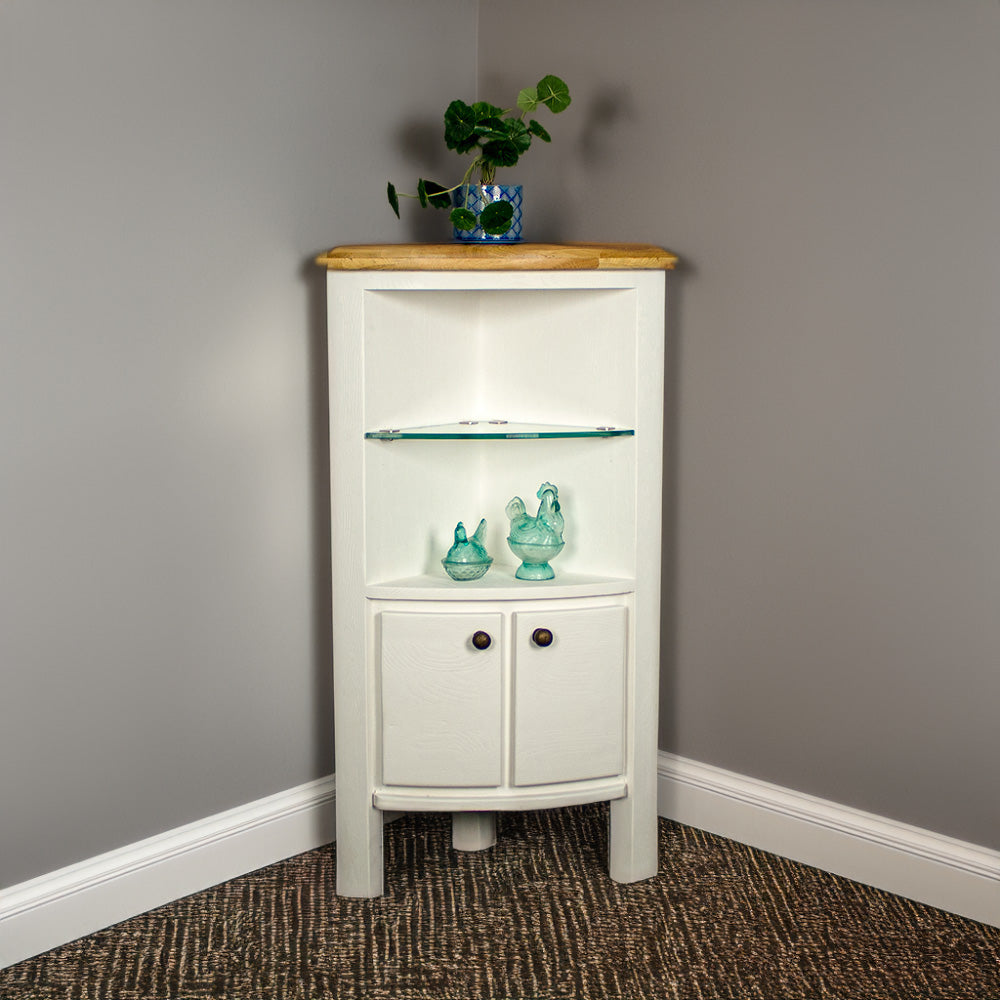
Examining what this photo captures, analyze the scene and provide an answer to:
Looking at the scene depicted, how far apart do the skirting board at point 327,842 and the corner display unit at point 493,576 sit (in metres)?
0.24

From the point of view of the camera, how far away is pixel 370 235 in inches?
101

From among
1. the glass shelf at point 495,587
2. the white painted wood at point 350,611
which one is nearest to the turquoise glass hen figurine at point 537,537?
the glass shelf at point 495,587

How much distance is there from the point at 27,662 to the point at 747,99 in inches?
71.2

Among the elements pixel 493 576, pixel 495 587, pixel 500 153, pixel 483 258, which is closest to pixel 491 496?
pixel 493 576

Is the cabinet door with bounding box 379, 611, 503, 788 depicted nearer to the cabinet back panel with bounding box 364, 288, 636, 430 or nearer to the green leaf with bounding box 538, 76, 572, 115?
the cabinet back panel with bounding box 364, 288, 636, 430

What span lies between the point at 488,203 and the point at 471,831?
136cm

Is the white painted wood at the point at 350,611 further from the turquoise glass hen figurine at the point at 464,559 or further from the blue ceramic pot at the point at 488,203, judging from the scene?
the blue ceramic pot at the point at 488,203

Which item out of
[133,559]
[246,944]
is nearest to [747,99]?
[133,559]

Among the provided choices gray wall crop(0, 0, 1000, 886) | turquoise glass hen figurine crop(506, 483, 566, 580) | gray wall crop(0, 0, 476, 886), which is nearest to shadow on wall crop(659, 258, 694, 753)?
gray wall crop(0, 0, 1000, 886)

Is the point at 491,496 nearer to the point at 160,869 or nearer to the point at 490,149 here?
the point at 490,149

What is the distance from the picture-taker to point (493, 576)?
95.0 inches

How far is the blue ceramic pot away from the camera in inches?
92.9

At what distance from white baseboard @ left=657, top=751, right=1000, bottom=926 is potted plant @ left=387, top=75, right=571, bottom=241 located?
1.31 metres

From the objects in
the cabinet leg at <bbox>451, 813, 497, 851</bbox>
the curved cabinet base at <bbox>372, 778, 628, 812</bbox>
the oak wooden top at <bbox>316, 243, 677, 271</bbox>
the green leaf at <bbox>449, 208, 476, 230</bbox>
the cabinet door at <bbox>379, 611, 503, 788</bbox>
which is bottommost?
the cabinet leg at <bbox>451, 813, 497, 851</bbox>
